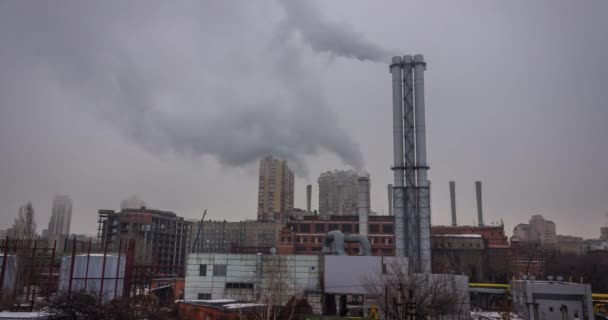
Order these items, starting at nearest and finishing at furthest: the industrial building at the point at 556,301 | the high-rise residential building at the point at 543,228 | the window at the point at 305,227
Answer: the industrial building at the point at 556,301
the window at the point at 305,227
the high-rise residential building at the point at 543,228

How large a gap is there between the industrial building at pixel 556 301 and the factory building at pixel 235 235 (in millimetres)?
62781

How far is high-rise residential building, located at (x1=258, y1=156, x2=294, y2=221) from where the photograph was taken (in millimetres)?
107250

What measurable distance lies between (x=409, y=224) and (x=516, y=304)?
36.3 feet

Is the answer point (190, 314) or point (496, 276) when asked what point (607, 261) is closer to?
point (496, 276)

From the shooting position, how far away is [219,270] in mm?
30922

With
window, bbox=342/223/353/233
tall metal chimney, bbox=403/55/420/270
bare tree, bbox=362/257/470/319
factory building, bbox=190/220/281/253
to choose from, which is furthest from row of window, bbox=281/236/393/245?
bare tree, bbox=362/257/470/319

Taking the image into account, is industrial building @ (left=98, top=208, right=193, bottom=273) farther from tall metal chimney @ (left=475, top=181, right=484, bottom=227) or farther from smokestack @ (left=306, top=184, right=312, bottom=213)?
tall metal chimney @ (left=475, top=181, right=484, bottom=227)

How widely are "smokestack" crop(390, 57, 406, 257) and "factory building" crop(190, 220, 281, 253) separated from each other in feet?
163

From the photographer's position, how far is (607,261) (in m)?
58.2

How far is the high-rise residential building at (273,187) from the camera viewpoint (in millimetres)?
107250

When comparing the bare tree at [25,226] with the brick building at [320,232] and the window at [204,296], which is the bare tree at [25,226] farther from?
the brick building at [320,232]

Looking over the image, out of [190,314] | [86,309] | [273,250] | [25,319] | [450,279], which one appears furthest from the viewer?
[273,250]

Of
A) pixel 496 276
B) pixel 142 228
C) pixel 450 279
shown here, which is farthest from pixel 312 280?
pixel 142 228

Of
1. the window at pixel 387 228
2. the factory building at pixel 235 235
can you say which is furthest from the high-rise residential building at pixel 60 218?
the window at pixel 387 228
